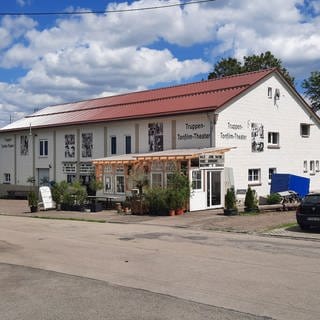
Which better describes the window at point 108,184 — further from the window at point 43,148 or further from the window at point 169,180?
the window at point 43,148

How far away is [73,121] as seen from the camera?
37562mm

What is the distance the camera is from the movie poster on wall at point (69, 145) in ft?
123

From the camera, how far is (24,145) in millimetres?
43250

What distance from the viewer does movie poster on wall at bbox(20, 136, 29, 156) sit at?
1686 inches

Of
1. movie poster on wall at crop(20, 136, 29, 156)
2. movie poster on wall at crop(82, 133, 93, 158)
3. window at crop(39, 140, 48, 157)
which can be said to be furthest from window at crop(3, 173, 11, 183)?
movie poster on wall at crop(82, 133, 93, 158)

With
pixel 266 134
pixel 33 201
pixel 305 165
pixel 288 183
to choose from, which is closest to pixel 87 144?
pixel 33 201

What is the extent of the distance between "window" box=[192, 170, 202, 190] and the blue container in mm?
5831

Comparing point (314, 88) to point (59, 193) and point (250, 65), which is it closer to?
point (250, 65)

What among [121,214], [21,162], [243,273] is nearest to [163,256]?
[243,273]

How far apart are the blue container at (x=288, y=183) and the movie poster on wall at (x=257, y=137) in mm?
2010

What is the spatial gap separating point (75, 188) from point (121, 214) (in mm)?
4782

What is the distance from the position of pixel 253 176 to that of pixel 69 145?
14.3 metres

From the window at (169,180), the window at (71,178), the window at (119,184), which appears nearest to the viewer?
the window at (169,180)

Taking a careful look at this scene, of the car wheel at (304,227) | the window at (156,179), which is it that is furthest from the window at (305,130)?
the car wheel at (304,227)
